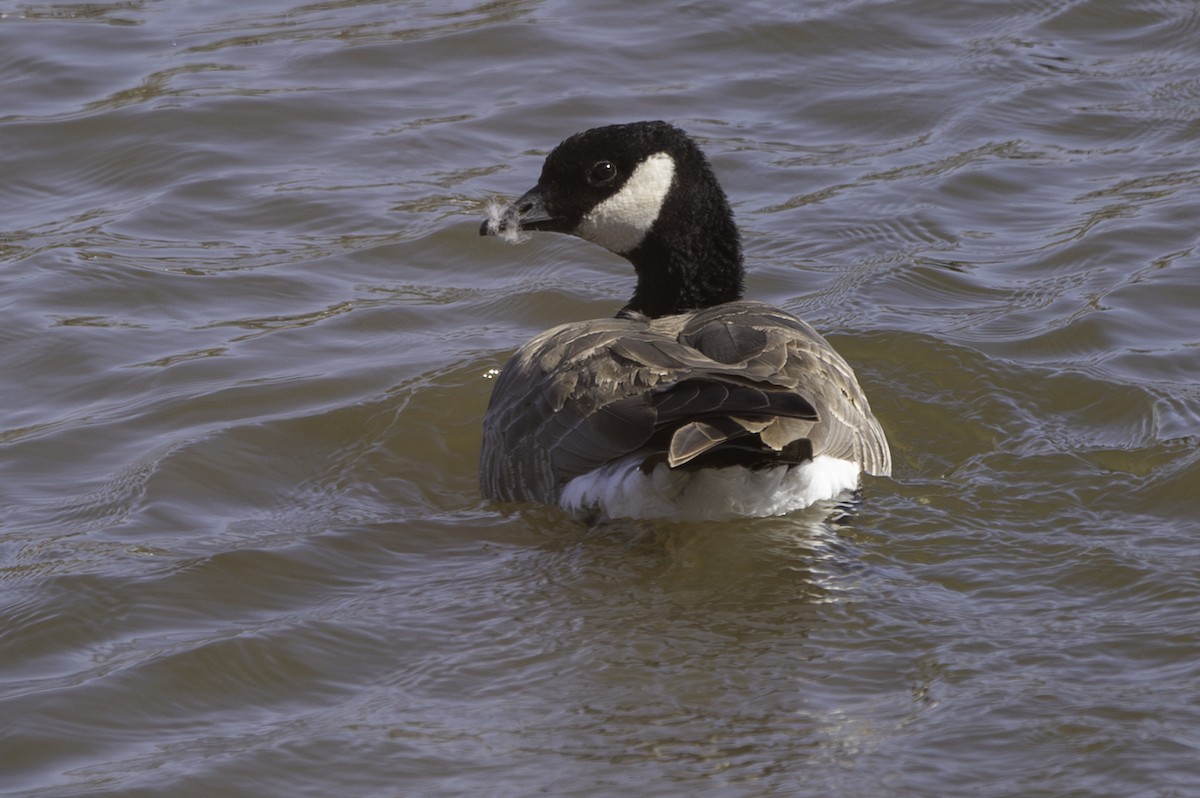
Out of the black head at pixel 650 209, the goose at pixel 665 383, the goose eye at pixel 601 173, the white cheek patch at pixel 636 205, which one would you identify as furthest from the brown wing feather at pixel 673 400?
the goose eye at pixel 601 173

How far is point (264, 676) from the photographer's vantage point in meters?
6.16

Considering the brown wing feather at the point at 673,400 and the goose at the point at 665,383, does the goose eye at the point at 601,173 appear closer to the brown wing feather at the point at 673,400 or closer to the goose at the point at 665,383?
the goose at the point at 665,383

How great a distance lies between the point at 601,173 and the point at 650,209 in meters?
0.31

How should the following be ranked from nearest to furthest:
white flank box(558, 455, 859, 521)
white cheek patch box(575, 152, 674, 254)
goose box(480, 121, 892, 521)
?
goose box(480, 121, 892, 521)
white flank box(558, 455, 859, 521)
white cheek patch box(575, 152, 674, 254)

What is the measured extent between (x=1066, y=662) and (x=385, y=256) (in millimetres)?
6114

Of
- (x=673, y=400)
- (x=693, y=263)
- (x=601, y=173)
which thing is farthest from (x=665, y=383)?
(x=601, y=173)

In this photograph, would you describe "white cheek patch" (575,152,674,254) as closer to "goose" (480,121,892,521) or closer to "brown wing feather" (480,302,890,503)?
"goose" (480,121,892,521)

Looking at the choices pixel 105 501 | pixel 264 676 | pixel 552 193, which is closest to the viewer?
pixel 264 676

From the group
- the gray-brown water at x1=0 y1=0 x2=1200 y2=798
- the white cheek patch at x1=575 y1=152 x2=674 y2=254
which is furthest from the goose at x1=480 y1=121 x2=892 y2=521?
the gray-brown water at x1=0 y1=0 x2=1200 y2=798

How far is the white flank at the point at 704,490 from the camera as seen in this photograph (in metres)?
6.71

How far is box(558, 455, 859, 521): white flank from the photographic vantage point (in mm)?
6715

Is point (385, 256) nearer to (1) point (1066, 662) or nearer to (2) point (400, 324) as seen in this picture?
(2) point (400, 324)

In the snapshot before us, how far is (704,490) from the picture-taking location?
675 cm

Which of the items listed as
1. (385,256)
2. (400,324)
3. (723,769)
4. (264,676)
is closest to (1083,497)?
(723,769)
